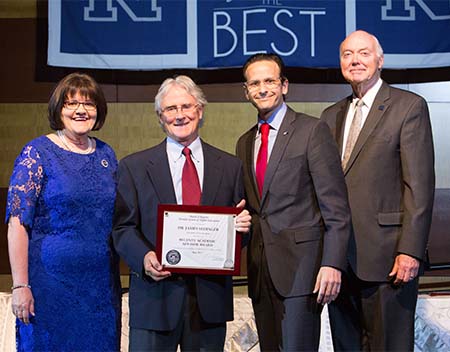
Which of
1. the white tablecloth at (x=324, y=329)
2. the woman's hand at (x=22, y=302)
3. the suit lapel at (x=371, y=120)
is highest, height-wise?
the suit lapel at (x=371, y=120)

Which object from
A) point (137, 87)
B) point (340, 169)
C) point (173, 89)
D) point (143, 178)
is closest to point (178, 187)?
point (143, 178)

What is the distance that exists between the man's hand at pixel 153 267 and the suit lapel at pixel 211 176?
0.25 m

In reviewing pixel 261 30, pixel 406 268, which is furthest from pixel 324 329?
pixel 261 30

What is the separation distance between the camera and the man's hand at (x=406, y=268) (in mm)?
2439

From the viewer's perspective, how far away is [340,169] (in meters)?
2.38

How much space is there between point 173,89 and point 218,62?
190 cm

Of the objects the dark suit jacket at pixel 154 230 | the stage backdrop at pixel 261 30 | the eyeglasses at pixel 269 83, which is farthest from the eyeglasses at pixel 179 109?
the stage backdrop at pixel 261 30

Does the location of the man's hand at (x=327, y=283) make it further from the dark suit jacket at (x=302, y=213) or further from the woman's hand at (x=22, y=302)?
the woman's hand at (x=22, y=302)

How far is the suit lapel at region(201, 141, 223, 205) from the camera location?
2.30 metres

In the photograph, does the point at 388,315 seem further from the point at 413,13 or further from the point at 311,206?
the point at 413,13

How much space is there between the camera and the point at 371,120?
2576mm

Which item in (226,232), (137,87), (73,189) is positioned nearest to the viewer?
(226,232)

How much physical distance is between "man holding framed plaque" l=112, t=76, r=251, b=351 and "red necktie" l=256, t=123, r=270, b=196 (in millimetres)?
76

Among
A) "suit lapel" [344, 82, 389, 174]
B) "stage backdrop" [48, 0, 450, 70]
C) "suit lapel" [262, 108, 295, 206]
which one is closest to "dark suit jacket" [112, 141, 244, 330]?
"suit lapel" [262, 108, 295, 206]
